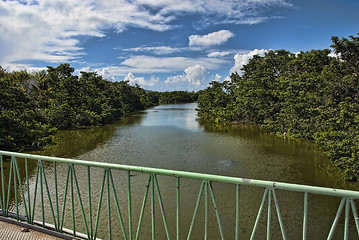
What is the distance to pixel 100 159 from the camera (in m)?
12.1

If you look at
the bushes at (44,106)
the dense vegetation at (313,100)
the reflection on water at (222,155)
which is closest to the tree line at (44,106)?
the bushes at (44,106)

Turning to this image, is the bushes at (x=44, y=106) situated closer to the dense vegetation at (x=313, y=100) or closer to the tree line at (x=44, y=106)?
the tree line at (x=44, y=106)

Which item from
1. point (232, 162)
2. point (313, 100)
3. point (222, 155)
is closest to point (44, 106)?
point (222, 155)

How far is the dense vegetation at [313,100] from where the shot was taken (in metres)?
9.68

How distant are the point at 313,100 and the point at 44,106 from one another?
21.3 metres

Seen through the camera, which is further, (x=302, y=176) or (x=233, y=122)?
(x=233, y=122)

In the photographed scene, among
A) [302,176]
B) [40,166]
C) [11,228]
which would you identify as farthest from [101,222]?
[302,176]

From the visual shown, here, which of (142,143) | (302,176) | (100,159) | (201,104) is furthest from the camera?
(201,104)

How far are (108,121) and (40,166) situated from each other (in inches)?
1091

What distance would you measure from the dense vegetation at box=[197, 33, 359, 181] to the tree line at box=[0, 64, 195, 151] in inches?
513

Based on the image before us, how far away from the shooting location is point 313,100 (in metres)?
14.8

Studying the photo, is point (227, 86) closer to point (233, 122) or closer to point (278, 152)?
point (233, 122)

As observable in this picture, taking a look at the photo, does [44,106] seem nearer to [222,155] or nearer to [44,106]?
[44,106]

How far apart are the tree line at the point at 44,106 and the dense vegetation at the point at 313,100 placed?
1302cm
